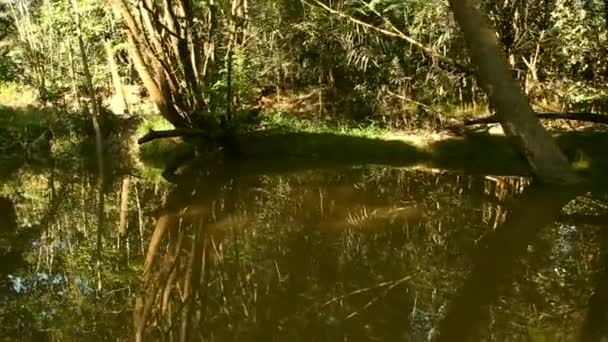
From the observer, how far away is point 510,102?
9.12 m

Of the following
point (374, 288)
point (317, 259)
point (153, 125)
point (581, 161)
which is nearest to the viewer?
point (374, 288)

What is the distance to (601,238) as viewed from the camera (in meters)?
6.74

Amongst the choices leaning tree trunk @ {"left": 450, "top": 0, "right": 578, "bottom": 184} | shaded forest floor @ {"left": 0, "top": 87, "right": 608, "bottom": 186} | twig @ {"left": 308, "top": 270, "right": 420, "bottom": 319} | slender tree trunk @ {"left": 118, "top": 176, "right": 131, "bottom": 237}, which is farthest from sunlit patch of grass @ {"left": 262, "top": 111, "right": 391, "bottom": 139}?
twig @ {"left": 308, "top": 270, "right": 420, "bottom": 319}

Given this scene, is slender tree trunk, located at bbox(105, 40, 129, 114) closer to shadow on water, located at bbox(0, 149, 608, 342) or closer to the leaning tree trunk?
shadow on water, located at bbox(0, 149, 608, 342)

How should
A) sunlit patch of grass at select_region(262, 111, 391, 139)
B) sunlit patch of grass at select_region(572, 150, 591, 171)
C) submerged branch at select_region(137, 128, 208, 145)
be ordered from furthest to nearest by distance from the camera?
1. sunlit patch of grass at select_region(262, 111, 391, 139)
2. submerged branch at select_region(137, 128, 208, 145)
3. sunlit patch of grass at select_region(572, 150, 591, 171)

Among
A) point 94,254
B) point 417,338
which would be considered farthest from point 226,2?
point 417,338

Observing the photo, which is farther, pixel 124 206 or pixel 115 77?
pixel 115 77

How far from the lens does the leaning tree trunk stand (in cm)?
911

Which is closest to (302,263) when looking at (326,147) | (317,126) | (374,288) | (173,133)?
(374,288)

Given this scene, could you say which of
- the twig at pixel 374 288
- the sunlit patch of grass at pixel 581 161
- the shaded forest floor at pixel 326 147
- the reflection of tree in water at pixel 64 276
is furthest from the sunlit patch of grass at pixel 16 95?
the twig at pixel 374 288

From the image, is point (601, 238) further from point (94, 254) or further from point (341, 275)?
point (94, 254)

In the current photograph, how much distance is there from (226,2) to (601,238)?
11319 millimetres

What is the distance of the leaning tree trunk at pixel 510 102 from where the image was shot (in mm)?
9109

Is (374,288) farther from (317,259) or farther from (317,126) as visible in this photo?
(317,126)
